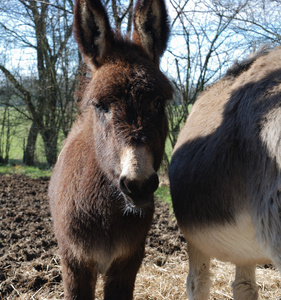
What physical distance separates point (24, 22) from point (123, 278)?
42.0 feet

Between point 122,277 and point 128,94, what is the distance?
1.56 metres

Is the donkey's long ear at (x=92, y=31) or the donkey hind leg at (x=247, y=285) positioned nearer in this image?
the donkey's long ear at (x=92, y=31)

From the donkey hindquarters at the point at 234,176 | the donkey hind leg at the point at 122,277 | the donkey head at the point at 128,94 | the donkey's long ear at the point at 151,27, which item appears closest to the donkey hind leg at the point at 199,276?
the donkey hindquarters at the point at 234,176

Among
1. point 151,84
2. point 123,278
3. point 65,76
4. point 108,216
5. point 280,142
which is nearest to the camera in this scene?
point 280,142

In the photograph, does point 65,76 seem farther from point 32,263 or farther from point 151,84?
point 151,84

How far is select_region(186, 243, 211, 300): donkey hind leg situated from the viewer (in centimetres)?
292

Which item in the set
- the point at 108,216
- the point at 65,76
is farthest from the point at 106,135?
the point at 65,76

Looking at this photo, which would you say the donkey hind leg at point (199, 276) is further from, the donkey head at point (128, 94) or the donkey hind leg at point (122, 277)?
the donkey head at point (128, 94)

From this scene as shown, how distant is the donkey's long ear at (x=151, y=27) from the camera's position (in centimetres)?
255

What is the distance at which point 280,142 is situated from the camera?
174 centimetres

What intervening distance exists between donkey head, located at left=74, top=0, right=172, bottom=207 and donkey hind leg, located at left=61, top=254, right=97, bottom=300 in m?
0.81

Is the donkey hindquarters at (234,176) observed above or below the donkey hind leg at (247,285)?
above

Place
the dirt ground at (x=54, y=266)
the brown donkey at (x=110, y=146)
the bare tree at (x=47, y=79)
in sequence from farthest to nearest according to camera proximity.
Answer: the bare tree at (x=47, y=79)
the dirt ground at (x=54, y=266)
the brown donkey at (x=110, y=146)

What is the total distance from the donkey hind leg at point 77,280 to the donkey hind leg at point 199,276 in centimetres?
92
